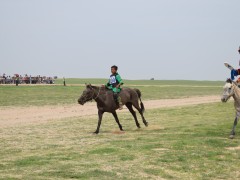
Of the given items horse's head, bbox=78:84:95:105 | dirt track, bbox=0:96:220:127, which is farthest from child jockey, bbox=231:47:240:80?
dirt track, bbox=0:96:220:127

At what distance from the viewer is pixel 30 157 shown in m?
10.5

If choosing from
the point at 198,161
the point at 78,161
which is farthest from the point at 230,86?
the point at 78,161

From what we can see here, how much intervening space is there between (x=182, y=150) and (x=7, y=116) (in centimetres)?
1571

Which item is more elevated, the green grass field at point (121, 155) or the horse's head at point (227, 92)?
the horse's head at point (227, 92)

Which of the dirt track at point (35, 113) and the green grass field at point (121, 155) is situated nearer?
the green grass field at point (121, 155)

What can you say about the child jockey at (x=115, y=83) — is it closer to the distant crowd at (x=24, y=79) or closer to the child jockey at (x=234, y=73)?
the child jockey at (x=234, y=73)

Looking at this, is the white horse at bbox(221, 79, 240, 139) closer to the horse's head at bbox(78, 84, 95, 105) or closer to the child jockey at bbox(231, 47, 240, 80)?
the child jockey at bbox(231, 47, 240, 80)

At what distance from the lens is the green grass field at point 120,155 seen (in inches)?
347

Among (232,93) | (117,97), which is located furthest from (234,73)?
(117,97)

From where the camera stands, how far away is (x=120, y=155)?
10.7m

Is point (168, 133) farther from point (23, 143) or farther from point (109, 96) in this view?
point (23, 143)

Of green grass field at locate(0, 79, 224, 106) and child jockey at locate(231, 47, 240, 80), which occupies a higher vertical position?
child jockey at locate(231, 47, 240, 80)

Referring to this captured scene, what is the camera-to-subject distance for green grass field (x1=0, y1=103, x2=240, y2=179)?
8812mm

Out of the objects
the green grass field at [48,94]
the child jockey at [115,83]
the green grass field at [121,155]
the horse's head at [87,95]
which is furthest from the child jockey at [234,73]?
the green grass field at [48,94]
